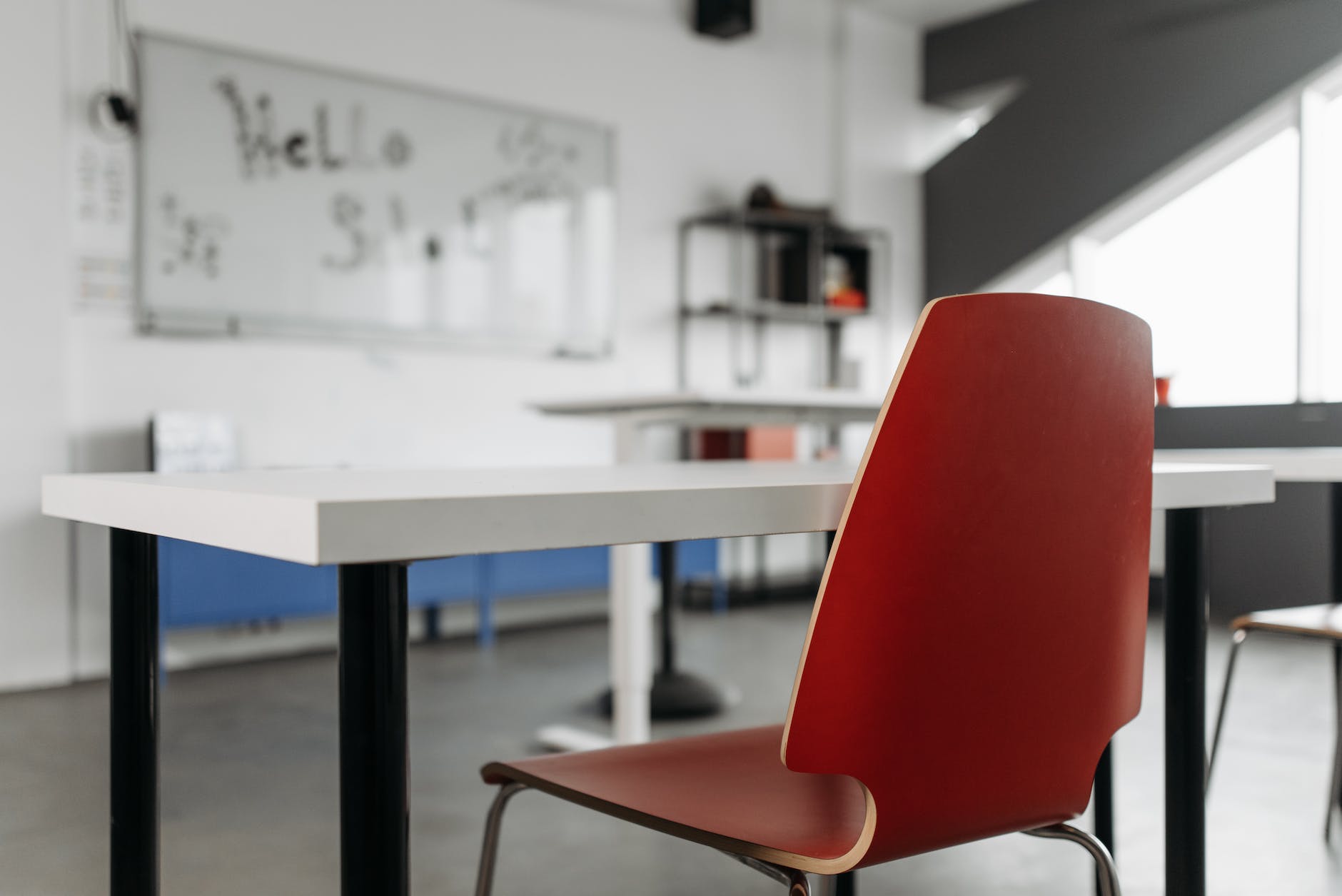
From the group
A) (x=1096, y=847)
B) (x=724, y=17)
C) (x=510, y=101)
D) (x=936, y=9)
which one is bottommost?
(x=1096, y=847)

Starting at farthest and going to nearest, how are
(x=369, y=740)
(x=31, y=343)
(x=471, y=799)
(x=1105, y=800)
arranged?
(x=31, y=343), (x=471, y=799), (x=1105, y=800), (x=369, y=740)

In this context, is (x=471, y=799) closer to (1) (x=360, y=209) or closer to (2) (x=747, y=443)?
(1) (x=360, y=209)

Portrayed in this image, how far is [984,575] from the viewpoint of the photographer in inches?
29.1

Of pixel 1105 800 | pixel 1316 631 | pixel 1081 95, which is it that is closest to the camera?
pixel 1105 800

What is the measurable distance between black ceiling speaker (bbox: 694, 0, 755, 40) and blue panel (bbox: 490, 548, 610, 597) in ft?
7.88

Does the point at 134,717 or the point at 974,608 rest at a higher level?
the point at 974,608

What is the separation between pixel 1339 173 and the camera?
428 centimetres

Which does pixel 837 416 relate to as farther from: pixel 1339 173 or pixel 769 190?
pixel 1339 173

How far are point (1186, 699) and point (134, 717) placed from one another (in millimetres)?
1008

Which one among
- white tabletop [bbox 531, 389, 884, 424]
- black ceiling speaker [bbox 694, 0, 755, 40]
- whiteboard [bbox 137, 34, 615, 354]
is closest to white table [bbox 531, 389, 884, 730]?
white tabletop [bbox 531, 389, 884, 424]

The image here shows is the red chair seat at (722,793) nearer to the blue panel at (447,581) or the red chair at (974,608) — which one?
the red chair at (974,608)

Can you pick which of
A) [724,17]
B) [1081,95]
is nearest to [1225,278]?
[1081,95]

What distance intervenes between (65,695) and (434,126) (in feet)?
7.78

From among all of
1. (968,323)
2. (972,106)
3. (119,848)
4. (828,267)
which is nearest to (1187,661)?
(968,323)
